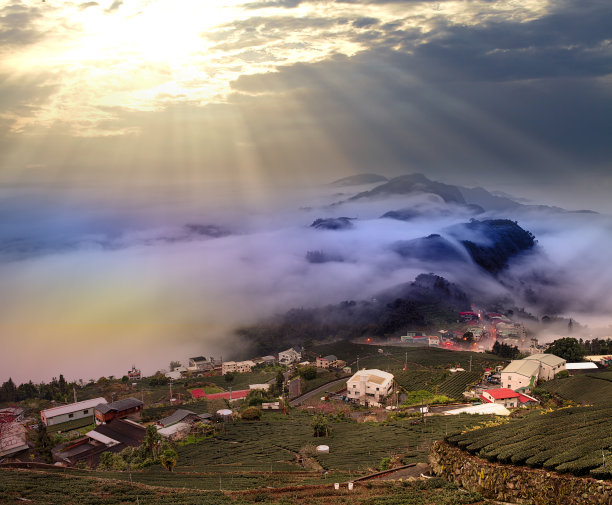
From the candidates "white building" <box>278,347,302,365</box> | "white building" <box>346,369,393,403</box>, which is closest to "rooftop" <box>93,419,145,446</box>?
"white building" <box>346,369,393,403</box>

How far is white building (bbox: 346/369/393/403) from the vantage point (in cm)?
3428

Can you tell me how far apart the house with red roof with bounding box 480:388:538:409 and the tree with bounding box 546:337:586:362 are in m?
12.0

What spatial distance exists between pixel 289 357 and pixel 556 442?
4184 centimetres

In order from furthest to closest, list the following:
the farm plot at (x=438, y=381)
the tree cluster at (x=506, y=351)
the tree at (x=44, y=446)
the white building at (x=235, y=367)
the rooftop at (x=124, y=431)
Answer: the white building at (x=235, y=367)
the tree cluster at (x=506, y=351)
the farm plot at (x=438, y=381)
the rooftop at (x=124, y=431)
the tree at (x=44, y=446)

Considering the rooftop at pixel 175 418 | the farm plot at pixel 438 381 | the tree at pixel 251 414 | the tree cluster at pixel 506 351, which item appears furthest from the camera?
the tree cluster at pixel 506 351

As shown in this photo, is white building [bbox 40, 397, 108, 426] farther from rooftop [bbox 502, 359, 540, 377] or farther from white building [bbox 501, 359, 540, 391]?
rooftop [bbox 502, 359, 540, 377]

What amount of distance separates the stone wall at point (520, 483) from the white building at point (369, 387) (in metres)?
21.3

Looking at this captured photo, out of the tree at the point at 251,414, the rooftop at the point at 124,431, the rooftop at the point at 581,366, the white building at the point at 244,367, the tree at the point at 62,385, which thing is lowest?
the white building at the point at 244,367

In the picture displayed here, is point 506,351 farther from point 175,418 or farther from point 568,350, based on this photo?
point 175,418

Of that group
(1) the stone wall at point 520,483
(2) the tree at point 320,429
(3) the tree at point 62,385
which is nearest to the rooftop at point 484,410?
(2) the tree at point 320,429

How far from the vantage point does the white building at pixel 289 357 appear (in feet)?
169

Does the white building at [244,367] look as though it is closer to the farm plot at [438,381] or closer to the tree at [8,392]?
the farm plot at [438,381]

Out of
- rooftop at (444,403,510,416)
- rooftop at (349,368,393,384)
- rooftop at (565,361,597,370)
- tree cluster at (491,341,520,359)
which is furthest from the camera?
tree cluster at (491,341,520,359)

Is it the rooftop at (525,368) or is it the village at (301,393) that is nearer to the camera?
the village at (301,393)
